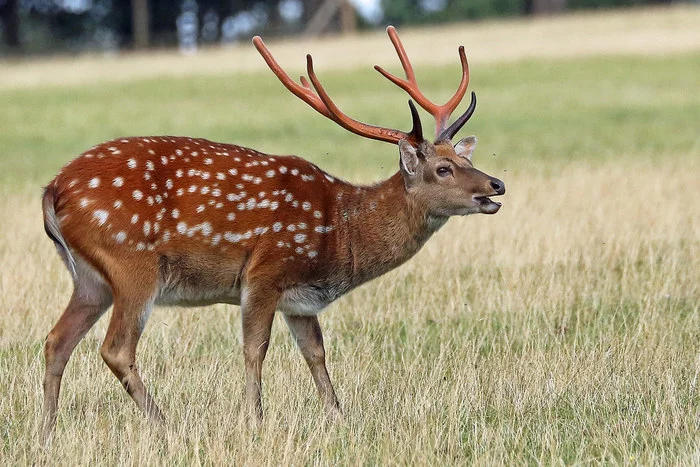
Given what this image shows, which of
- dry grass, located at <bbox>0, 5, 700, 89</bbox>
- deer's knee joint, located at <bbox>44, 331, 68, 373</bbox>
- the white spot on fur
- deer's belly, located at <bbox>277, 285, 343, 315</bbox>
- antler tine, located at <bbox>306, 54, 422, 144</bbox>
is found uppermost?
antler tine, located at <bbox>306, 54, 422, 144</bbox>

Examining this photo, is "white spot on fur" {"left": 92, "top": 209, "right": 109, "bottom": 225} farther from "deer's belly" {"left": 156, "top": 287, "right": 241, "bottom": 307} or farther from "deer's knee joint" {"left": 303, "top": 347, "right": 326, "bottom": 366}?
"deer's knee joint" {"left": 303, "top": 347, "right": 326, "bottom": 366}

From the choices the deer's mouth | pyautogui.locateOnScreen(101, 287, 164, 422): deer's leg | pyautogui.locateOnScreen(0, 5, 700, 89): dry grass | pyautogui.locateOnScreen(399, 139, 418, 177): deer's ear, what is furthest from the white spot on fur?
pyautogui.locateOnScreen(0, 5, 700, 89): dry grass

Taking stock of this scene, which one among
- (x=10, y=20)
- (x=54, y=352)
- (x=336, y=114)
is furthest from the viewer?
(x=10, y=20)

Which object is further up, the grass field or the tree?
the grass field

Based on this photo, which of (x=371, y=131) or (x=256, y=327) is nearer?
(x=256, y=327)

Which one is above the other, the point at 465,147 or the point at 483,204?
the point at 465,147

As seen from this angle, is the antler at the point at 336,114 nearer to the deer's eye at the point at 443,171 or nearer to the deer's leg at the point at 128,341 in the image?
the deer's eye at the point at 443,171

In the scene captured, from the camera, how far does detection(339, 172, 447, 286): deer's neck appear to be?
22.7 feet

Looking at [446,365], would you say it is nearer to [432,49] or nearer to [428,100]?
[428,100]

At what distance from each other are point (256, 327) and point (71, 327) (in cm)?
96

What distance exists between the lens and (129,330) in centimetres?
627

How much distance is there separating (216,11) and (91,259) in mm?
49304

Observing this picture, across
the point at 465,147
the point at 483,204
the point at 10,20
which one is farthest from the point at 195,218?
the point at 10,20

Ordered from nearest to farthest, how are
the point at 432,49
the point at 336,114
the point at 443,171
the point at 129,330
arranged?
the point at 129,330
the point at 443,171
the point at 336,114
the point at 432,49
